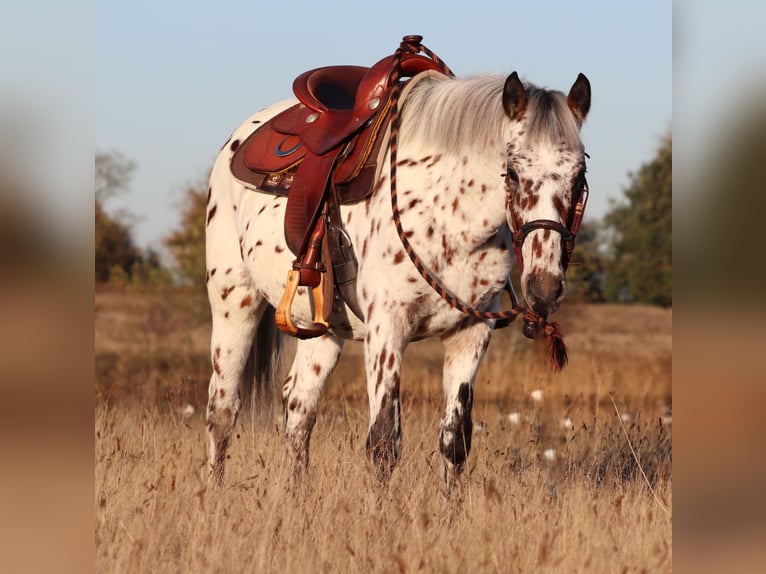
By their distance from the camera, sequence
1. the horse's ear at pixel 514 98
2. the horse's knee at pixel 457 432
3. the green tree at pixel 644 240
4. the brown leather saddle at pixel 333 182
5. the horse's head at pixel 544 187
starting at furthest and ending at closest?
the green tree at pixel 644 240, the brown leather saddle at pixel 333 182, the horse's knee at pixel 457 432, the horse's ear at pixel 514 98, the horse's head at pixel 544 187

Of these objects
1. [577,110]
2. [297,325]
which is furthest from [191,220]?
[577,110]

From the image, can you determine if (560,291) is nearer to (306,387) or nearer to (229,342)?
(306,387)

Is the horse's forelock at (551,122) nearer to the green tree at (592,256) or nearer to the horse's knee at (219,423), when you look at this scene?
the horse's knee at (219,423)

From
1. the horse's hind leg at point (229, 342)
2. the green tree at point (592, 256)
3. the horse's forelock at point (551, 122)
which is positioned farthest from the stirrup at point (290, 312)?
the green tree at point (592, 256)

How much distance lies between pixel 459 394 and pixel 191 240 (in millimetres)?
17094

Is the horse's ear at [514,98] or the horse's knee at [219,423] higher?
the horse's ear at [514,98]

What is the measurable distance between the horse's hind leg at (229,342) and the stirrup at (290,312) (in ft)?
3.07

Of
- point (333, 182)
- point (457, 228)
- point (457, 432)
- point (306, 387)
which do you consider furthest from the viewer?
point (306, 387)

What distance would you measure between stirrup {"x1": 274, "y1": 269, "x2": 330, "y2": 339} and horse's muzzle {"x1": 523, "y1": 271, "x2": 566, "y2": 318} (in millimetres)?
1418

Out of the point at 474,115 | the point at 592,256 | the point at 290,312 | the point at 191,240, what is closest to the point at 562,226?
the point at 474,115

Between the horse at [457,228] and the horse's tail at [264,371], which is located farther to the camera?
the horse's tail at [264,371]

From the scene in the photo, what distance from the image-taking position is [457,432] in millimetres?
4879

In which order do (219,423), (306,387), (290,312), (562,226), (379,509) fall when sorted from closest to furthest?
(562,226)
(379,509)
(290,312)
(306,387)
(219,423)

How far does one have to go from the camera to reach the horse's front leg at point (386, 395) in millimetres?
4691
